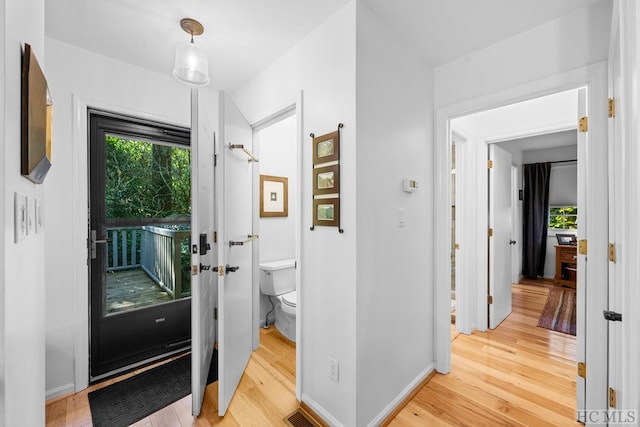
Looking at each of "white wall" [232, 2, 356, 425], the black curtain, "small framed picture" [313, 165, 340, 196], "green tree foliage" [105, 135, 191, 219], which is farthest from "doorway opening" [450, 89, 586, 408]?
"green tree foliage" [105, 135, 191, 219]

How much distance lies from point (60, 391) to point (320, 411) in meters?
1.82

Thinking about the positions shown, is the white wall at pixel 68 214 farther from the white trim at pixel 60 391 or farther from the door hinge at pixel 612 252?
the door hinge at pixel 612 252

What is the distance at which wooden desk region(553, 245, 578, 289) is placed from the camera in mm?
4621

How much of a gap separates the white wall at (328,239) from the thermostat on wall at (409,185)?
21.3 inches

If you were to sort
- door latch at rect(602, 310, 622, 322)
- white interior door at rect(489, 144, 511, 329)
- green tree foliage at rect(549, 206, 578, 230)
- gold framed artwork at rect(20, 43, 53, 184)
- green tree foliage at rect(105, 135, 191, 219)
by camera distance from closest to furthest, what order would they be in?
gold framed artwork at rect(20, 43, 53, 184) → door latch at rect(602, 310, 622, 322) → green tree foliage at rect(105, 135, 191, 219) → white interior door at rect(489, 144, 511, 329) → green tree foliage at rect(549, 206, 578, 230)

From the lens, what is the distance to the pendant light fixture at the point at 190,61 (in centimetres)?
160

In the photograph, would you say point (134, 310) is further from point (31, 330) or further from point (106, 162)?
point (31, 330)

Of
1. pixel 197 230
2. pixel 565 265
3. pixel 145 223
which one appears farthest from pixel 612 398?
pixel 565 265

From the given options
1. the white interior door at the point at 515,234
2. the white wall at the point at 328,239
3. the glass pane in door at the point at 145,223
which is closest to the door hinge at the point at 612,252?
the white wall at the point at 328,239

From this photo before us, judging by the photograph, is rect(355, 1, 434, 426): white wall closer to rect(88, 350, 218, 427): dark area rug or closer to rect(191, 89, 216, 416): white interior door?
rect(191, 89, 216, 416): white interior door

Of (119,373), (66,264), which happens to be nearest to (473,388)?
(119,373)

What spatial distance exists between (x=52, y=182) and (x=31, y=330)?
149 cm

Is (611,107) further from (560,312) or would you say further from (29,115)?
(560,312)

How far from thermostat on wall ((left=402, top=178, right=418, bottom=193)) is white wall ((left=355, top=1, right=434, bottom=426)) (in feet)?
0.13
